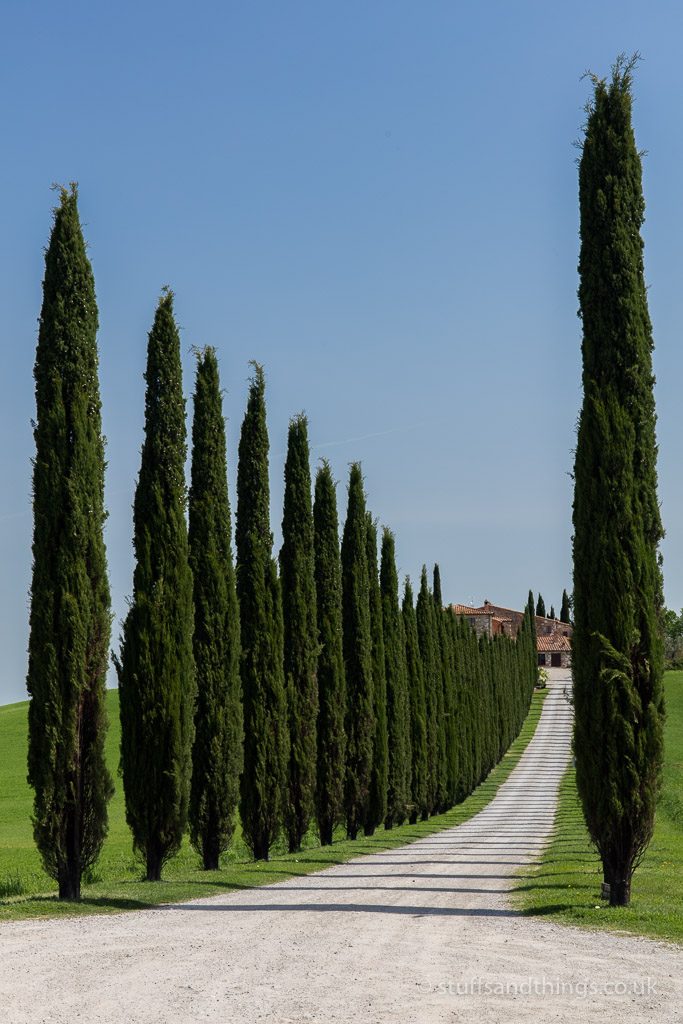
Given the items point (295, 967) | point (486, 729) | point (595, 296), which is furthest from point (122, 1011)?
point (486, 729)

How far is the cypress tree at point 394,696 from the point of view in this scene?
114ft

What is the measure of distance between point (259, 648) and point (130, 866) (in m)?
5.67

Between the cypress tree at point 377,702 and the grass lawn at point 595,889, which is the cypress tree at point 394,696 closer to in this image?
the cypress tree at point 377,702

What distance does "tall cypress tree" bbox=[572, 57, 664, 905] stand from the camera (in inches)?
561

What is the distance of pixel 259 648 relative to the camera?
2384 cm

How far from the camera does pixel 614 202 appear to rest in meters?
16.0

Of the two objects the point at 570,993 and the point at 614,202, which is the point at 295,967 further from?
the point at 614,202

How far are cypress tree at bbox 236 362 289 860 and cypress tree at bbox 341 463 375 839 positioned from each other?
20.1 ft

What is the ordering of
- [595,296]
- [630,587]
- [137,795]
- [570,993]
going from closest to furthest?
[570,993]
[630,587]
[595,296]
[137,795]

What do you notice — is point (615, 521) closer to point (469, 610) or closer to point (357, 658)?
point (357, 658)

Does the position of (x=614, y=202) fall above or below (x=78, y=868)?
above

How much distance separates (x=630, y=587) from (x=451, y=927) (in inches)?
191

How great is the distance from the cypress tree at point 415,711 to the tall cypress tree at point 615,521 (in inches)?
967

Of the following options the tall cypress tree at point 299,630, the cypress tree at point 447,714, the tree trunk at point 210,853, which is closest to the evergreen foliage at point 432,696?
the cypress tree at point 447,714
